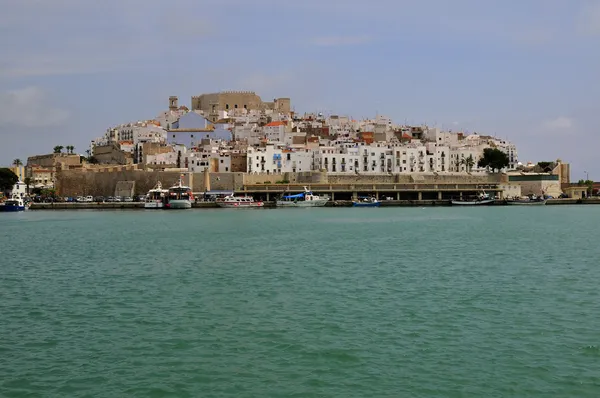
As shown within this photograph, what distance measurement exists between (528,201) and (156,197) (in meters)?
31.9

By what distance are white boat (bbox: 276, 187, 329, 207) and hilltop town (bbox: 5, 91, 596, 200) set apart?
120 inches

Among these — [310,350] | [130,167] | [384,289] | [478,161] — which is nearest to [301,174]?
[130,167]

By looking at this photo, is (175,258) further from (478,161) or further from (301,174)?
(478,161)

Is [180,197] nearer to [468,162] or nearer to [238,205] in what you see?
[238,205]

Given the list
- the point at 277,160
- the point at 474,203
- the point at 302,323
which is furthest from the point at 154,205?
the point at 302,323

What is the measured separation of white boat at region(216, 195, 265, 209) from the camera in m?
55.0

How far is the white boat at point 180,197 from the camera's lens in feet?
177

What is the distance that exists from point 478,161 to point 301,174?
21055 mm

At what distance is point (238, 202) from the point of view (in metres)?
55.3

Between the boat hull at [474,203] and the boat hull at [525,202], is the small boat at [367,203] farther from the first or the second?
the boat hull at [525,202]

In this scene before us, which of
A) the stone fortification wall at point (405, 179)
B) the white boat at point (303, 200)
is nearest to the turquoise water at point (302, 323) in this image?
the white boat at point (303, 200)

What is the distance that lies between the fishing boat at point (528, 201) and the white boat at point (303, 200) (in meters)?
16.3

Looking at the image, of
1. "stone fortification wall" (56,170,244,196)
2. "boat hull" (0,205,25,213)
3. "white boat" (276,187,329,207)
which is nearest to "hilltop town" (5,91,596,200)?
"stone fortification wall" (56,170,244,196)

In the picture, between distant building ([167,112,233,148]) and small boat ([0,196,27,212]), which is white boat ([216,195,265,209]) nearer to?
small boat ([0,196,27,212])
